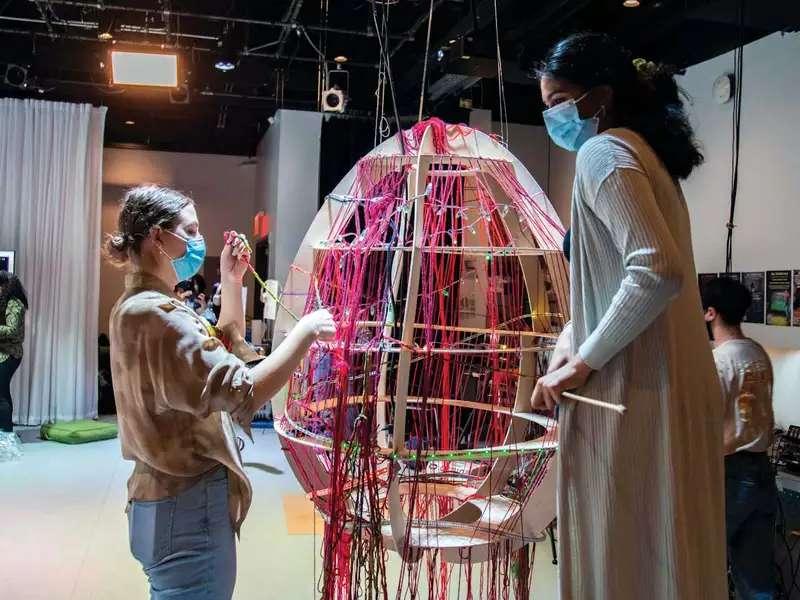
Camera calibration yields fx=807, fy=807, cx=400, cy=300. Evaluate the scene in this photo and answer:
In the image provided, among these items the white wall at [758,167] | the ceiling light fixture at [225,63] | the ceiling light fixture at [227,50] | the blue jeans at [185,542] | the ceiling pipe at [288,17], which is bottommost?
the blue jeans at [185,542]

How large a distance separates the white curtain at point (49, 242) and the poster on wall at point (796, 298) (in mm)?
5936

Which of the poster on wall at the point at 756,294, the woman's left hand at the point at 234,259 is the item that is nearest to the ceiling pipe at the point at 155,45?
the poster on wall at the point at 756,294

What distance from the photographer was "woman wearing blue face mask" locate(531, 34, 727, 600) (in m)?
1.12

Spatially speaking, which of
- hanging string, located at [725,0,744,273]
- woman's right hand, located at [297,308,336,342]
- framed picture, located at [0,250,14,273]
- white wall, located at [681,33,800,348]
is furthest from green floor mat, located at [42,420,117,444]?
woman's right hand, located at [297,308,336,342]

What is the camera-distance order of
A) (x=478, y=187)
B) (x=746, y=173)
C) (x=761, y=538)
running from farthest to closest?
(x=746, y=173), (x=761, y=538), (x=478, y=187)

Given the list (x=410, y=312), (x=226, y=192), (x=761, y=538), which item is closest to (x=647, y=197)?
(x=410, y=312)

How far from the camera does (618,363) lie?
1159 mm

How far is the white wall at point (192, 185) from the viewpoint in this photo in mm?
9742

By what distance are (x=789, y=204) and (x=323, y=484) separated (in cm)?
299

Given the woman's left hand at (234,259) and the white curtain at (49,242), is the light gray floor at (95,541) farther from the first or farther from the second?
the white curtain at (49,242)

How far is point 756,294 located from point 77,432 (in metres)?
5.15

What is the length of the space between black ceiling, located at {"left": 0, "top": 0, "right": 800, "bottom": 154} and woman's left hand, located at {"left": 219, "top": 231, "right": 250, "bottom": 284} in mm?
2555

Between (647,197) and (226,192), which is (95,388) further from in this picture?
(647,197)

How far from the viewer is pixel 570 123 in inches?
52.1
